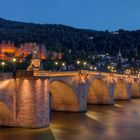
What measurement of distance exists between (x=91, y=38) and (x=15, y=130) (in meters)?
125

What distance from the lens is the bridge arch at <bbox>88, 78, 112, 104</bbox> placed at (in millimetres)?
49250

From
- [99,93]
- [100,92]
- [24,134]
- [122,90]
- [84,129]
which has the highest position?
[100,92]

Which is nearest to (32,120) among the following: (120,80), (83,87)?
(83,87)

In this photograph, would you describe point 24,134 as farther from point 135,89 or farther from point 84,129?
point 135,89

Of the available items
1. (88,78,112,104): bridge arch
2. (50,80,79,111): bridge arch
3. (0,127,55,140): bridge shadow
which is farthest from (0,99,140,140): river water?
(88,78,112,104): bridge arch

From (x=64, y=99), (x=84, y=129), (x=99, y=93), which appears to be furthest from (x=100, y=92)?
(x=84, y=129)

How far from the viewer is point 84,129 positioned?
2931 cm

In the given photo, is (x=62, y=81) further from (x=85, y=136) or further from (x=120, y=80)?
(x=120, y=80)

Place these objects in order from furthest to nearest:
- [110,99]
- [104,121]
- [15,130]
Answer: [110,99] → [104,121] → [15,130]

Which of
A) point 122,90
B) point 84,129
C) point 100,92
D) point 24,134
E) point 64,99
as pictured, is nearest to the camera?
point 24,134

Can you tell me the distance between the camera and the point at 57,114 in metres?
36.6

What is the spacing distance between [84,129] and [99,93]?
20.3 meters

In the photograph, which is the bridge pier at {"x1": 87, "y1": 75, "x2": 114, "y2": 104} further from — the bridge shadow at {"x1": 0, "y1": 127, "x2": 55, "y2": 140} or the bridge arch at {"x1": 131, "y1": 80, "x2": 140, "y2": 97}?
the bridge shadow at {"x1": 0, "y1": 127, "x2": 55, "y2": 140}

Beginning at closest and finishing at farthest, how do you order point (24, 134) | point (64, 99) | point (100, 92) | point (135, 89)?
point (24, 134)
point (64, 99)
point (100, 92)
point (135, 89)
